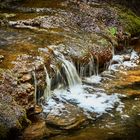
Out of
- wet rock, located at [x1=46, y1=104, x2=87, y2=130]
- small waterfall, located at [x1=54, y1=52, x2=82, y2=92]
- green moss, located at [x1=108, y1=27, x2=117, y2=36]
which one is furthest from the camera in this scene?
green moss, located at [x1=108, y1=27, x2=117, y2=36]

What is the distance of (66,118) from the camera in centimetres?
763

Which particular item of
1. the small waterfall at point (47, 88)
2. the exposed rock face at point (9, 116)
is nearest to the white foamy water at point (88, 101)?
the small waterfall at point (47, 88)

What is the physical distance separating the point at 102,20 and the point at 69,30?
1925 mm

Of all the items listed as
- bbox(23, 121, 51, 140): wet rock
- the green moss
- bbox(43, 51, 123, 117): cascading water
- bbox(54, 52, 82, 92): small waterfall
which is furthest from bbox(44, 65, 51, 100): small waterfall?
the green moss

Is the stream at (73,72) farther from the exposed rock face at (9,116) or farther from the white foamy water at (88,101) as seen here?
the exposed rock face at (9,116)

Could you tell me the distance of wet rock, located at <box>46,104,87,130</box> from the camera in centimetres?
737

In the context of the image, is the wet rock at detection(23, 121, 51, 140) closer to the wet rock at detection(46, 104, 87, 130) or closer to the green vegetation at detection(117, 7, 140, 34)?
the wet rock at detection(46, 104, 87, 130)

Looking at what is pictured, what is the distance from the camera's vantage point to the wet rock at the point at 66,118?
7370 mm

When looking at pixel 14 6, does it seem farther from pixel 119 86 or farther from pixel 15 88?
pixel 15 88

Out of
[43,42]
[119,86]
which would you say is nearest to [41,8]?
[43,42]

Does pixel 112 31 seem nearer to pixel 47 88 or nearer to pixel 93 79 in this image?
pixel 93 79

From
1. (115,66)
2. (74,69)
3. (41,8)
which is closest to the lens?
(74,69)

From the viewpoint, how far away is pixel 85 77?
393 inches

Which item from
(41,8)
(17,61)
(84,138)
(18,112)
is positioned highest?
(41,8)
